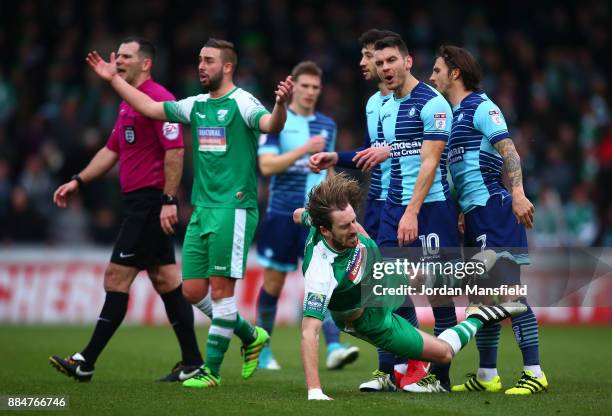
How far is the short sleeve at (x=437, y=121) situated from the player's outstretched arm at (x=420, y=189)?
49mm

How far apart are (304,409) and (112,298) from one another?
280cm

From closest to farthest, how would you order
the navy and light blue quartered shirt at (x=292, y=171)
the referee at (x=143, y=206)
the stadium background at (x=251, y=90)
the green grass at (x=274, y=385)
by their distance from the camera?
the green grass at (x=274, y=385) → the referee at (x=143, y=206) → the navy and light blue quartered shirt at (x=292, y=171) → the stadium background at (x=251, y=90)

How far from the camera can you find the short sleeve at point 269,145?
10.7 m

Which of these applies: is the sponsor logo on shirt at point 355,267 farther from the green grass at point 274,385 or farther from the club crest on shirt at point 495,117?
the club crest on shirt at point 495,117

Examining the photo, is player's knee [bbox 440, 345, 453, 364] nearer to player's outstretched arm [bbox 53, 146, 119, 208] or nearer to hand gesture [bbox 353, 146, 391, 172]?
hand gesture [bbox 353, 146, 391, 172]

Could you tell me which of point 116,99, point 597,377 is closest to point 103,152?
point 597,377

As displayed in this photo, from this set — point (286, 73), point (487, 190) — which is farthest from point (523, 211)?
point (286, 73)

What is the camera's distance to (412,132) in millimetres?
8000

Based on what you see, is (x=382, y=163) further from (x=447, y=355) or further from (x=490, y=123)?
(x=447, y=355)

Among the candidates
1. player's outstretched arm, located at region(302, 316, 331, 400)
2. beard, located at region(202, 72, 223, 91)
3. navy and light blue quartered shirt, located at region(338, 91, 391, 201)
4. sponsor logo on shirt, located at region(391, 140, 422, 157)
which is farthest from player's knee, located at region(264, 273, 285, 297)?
player's outstretched arm, located at region(302, 316, 331, 400)

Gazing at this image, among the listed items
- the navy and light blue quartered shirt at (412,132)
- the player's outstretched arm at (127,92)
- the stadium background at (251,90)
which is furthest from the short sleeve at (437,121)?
the stadium background at (251,90)

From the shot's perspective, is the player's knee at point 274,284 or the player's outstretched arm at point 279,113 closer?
the player's outstretched arm at point 279,113

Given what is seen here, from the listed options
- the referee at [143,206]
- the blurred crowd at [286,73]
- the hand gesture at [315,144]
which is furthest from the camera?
the blurred crowd at [286,73]

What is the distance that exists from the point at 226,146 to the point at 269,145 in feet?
6.99
